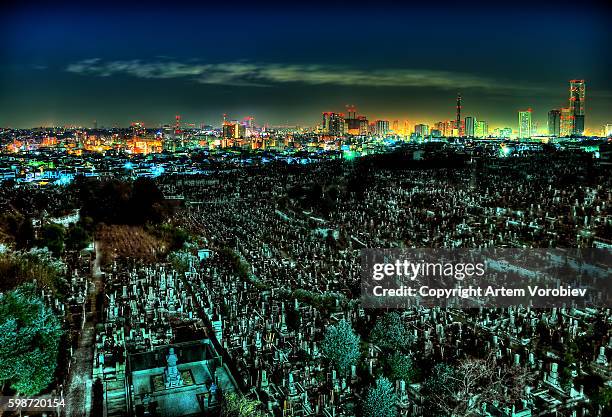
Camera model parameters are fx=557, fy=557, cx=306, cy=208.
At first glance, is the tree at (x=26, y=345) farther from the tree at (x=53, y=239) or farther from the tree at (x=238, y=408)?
the tree at (x=53, y=239)

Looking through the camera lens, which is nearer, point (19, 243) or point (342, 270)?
point (342, 270)

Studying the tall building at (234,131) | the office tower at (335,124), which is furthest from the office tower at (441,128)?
the tall building at (234,131)

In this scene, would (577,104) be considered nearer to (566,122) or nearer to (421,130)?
(566,122)

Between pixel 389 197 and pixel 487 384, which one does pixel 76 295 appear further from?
pixel 389 197

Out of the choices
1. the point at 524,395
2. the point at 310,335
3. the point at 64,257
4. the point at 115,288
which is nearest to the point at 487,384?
the point at 524,395

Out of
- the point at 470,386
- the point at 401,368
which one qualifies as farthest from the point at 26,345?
the point at 470,386

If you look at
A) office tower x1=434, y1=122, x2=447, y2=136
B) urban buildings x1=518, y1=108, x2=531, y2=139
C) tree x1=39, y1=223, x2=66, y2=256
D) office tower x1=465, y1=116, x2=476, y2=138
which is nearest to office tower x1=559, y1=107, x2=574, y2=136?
urban buildings x1=518, y1=108, x2=531, y2=139
